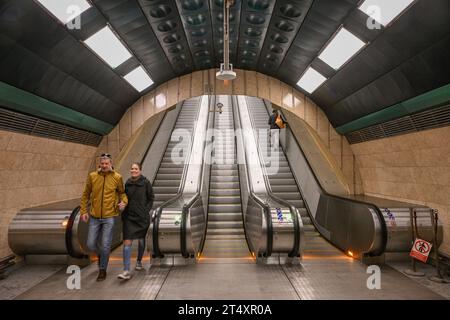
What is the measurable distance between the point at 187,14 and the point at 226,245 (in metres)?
3.95

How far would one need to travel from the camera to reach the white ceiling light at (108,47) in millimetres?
4426

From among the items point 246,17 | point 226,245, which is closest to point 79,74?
point 246,17

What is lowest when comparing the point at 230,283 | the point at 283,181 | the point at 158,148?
the point at 230,283

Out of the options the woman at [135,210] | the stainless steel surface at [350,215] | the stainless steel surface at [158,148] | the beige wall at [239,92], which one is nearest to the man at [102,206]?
the woman at [135,210]

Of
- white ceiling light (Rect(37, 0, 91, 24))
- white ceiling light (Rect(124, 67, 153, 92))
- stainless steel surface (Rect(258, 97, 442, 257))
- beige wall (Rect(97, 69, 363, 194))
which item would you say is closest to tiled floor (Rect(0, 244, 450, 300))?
stainless steel surface (Rect(258, 97, 442, 257))

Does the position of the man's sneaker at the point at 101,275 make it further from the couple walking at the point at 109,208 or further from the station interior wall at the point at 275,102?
the station interior wall at the point at 275,102

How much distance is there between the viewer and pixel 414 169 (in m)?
4.93

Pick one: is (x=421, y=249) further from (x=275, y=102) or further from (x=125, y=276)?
(x=275, y=102)

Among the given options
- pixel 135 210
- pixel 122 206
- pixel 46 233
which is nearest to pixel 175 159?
pixel 46 233

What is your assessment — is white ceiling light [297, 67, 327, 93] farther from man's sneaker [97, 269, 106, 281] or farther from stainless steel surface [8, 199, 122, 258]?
man's sneaker [97, 269, 106, 281]

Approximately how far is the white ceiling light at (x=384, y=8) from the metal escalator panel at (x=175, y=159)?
5334 mm

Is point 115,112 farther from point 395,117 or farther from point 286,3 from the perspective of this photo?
point 395,117

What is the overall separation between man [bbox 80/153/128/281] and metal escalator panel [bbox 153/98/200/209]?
3034 mm

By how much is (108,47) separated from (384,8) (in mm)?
3891
